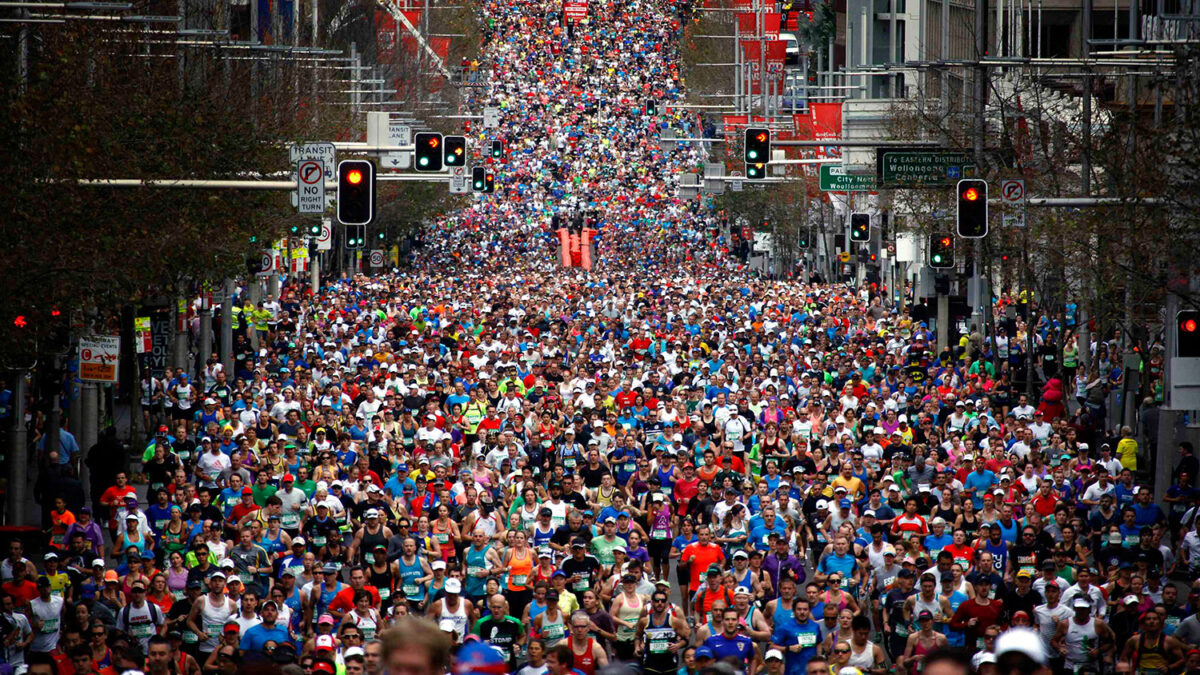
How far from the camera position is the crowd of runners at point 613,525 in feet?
47.6

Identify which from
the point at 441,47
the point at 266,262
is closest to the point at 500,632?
the point at 266,262

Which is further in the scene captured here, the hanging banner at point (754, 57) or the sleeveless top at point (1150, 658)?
the hanging banner at point (754, 57)

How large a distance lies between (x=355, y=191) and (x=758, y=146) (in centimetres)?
1089

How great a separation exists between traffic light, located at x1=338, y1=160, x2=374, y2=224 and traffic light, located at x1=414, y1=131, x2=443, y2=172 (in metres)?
6.74

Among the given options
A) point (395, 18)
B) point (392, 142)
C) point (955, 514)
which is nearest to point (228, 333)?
point (392, 142)

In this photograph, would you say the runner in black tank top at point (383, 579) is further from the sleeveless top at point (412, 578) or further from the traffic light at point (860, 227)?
the traffic light at point (860, 227)

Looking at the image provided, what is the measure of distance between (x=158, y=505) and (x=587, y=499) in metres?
4.30

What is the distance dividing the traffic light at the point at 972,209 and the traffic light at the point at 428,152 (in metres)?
7.57

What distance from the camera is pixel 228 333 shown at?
36781mm

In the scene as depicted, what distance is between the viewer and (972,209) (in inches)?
902

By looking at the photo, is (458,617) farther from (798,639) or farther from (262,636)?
(798,639)

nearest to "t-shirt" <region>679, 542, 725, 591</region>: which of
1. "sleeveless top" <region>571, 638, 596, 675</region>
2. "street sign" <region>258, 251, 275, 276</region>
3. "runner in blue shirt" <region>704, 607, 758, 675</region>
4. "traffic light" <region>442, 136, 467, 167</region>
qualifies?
"runner in blue shirt" <region>704, 607, 758, 675</region>

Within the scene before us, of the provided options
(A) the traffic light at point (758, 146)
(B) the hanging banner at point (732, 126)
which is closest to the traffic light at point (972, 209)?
(A) the traffic light at point (758, 146)

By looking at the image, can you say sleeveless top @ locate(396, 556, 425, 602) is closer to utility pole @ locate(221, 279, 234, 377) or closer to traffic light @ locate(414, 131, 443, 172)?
traffic light @ locate(414, 131, 443, 172)
